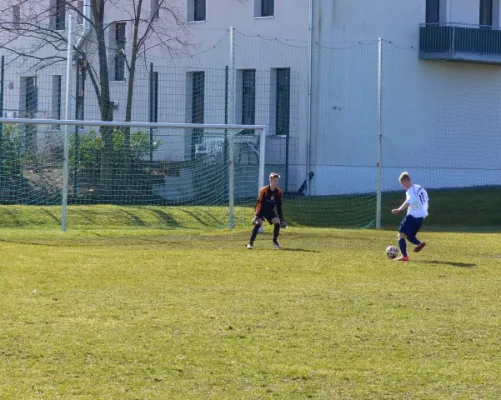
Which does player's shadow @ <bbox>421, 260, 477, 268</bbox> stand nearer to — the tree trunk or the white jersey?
the white jersey

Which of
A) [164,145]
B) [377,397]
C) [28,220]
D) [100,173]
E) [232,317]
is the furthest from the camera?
[164,145]

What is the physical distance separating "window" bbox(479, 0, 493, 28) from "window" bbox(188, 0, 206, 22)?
9919 mm

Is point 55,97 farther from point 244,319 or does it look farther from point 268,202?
point 244,319

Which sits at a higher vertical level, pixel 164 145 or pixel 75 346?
pixel 164 145

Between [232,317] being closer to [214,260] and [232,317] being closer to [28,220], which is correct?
[214,260]

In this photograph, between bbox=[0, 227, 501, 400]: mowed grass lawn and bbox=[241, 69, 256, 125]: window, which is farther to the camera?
bbox=[241, 69, 256, 125]: window

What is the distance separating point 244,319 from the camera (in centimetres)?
1066

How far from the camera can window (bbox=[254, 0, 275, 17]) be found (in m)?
34.0

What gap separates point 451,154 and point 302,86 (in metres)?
5.34

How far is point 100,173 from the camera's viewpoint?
2425cm

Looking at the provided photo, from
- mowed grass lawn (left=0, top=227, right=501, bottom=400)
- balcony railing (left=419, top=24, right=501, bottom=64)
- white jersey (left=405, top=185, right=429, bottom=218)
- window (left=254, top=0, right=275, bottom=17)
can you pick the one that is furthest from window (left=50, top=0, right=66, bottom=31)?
white jersey (left=405, top=185, right=429, bottom=218)

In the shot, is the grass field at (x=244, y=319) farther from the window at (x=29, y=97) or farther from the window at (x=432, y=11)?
the window at (x=432, y=11)

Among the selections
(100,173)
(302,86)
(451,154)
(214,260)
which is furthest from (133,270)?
(451,154)

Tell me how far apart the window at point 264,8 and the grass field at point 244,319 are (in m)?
15.5
